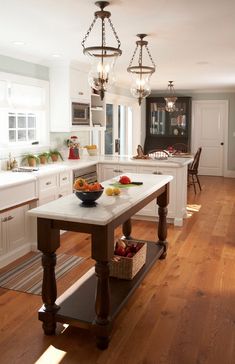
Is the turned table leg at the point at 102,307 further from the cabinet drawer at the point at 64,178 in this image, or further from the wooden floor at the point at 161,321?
the cabinet drawer at the point at 64,178

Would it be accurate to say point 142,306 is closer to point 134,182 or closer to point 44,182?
point 134,182

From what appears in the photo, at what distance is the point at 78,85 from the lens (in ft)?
18.8

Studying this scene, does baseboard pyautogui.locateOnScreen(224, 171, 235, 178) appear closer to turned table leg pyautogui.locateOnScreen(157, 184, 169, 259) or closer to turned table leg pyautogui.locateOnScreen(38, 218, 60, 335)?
turned table leg pyautogui.locateOnScreen(157, 184, 169, 259)

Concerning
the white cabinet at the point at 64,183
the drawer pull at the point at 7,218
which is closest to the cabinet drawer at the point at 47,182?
the white cabinet at the point at 64,183

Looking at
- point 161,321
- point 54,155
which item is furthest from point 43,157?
A: point 161,321

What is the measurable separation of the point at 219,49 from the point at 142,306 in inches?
129

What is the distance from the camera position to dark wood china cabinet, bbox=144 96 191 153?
10.3m

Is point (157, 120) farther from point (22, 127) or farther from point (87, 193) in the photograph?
point (87, 193)

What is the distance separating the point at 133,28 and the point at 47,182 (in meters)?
1.93

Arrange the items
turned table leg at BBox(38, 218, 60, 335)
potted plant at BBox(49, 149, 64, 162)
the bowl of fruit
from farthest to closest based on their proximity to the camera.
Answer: potted plant at BBox(49, 149, 64, 162), the bowl of fruit, turned table leg at BBox(38, 218, 60, 335)

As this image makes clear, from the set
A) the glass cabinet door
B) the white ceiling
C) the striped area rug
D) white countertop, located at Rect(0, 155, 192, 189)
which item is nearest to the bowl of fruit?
the striped area rug

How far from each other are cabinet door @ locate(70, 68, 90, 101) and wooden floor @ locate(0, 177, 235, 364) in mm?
2339

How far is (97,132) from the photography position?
736 cm

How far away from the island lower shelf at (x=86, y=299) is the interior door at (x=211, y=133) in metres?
7.56
